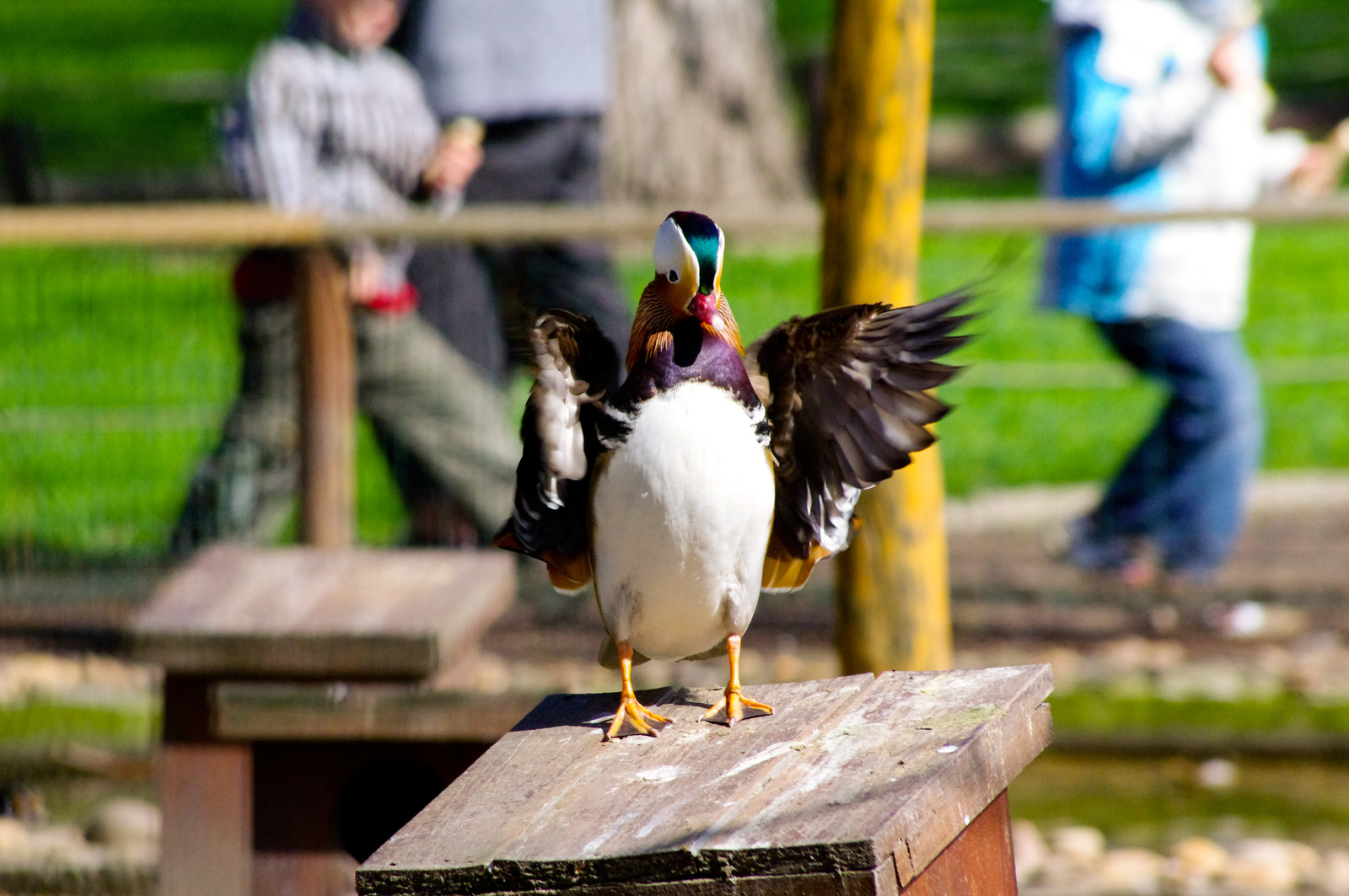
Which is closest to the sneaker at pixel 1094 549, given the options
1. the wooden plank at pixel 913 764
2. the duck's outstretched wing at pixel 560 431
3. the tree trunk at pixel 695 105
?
the wooden plank at pixel 913 764

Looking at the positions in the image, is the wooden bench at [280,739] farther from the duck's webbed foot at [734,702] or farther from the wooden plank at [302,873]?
the duck's webbed foot at [734,702]

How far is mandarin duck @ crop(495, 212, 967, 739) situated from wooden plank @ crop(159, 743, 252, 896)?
1176 mm

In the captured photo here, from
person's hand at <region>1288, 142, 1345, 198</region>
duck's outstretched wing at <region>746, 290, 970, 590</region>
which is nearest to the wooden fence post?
duck's outstretched wing at <region>746, 290, 970, 590</region>

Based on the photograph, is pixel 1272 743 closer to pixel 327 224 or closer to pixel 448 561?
pixel 448 561

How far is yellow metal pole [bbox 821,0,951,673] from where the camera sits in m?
3.54

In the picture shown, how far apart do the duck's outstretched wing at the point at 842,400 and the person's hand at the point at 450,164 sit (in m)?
3.04

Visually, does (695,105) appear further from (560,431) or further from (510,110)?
(560,431)

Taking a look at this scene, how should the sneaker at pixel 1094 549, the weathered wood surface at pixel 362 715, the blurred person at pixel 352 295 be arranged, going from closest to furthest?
the weathered wood surface at pixel 362 715, the blurred person at pixel 352 295, the sneaker at pixel 1094 549

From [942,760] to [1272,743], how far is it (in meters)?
3.07

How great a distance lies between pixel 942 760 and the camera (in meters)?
2.15

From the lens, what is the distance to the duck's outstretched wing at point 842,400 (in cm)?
245

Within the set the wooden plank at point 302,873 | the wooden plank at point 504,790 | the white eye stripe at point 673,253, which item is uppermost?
the white eye stripe at point 673,253

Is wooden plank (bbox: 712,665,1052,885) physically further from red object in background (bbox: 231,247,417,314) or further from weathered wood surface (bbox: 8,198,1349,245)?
red object in background (bbox: 231,247,417,314)

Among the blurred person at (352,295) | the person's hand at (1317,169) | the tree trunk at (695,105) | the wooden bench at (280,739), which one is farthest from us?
the tree trunk at (695,105)
